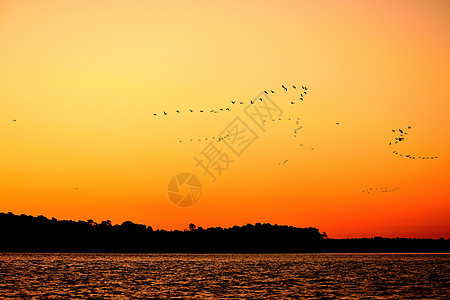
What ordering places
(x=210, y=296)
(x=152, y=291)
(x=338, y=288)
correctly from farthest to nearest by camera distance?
(x=338, y=288)
(x=152, y=291)
(x=210, y=296)

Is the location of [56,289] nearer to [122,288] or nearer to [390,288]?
[122,288]

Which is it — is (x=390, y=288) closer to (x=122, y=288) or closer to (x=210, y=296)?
(x=210, y=296)

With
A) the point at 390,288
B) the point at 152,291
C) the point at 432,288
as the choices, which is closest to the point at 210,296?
Result: the point at 152,291

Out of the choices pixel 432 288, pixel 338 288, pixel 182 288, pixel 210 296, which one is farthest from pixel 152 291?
pixel 432 288

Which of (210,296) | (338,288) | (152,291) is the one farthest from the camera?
(338,288)

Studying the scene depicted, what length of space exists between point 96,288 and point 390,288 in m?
36.3

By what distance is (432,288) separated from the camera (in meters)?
72.1

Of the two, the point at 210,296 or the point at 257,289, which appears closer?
the point at 210,296

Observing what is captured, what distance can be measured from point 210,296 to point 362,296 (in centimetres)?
1626

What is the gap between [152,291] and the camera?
65.8 meters

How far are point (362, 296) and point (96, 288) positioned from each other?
3083cm

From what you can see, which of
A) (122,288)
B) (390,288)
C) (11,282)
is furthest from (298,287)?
(11,282)

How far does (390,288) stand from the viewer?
71.9m

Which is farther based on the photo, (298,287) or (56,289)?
(298,287)
